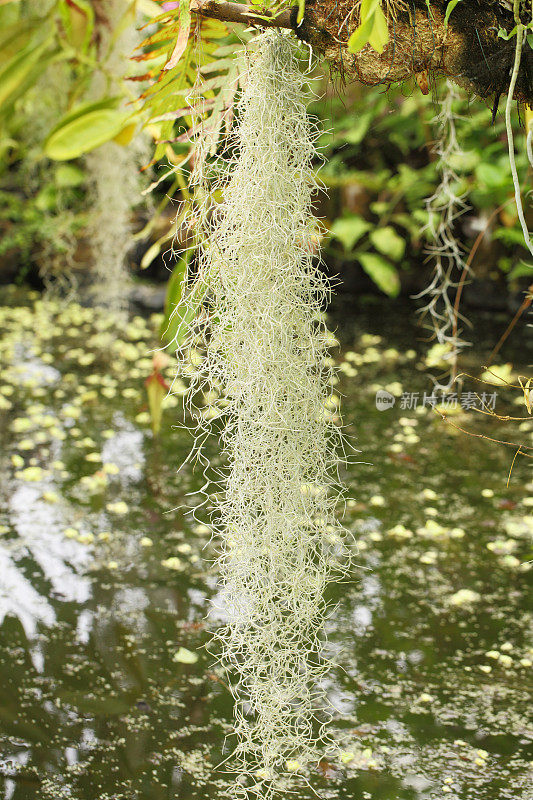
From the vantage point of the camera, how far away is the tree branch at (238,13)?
1033 millimetres

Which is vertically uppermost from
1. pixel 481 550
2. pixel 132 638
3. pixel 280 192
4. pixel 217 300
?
pixel 280 192

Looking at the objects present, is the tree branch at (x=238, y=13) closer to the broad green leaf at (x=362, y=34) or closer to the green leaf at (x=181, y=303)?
the broad green leaf at (x=362, y=34)

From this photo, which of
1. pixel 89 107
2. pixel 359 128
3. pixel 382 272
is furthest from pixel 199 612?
pixel 359 128

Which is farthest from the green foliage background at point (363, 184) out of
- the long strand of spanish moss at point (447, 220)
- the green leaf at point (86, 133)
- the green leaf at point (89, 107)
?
the green leaf at point (86, 133)

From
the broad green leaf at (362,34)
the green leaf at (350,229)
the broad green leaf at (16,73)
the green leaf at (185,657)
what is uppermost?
the broad green leaf at (16,73)

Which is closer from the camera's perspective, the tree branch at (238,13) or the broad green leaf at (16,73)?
the tree branch at (238,13)

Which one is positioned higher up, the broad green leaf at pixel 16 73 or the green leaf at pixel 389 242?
the broad green leaf at pixel 16 73

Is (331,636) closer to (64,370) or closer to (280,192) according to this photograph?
(280,192)

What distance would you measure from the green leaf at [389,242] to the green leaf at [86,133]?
288 centimetres

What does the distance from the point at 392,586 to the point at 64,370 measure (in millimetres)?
2070

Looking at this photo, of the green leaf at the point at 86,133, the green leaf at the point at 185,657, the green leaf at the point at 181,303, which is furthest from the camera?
the green leaf at the point at 86,133

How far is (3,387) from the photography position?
333cm

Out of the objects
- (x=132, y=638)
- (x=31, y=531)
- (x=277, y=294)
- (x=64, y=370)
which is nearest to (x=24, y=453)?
(x=31, y=531)

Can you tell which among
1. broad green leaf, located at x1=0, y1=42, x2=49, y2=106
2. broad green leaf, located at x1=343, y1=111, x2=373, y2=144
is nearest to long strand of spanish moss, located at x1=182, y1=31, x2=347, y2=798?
broad green leaf, located at x1=0, y1=42, x2=49, y2=106
